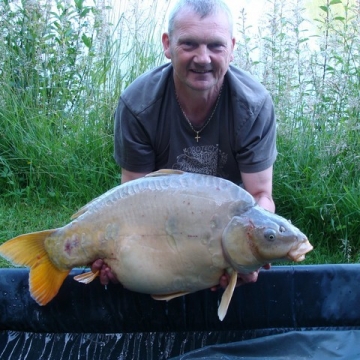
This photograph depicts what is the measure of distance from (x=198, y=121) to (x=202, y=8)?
1.09 feet

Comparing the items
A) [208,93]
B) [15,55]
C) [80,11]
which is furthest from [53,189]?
[208,93]

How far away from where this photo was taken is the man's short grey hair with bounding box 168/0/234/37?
1.74 meters

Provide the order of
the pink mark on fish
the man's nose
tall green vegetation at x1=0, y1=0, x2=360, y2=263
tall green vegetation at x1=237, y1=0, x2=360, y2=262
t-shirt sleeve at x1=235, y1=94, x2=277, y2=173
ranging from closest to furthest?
the pink mark on fish, the man's nose, t-shirt sleeve at x1=235, y1=94, x2=277, y2=173, tall green vegetation at x1=237, y1=0, x2=360, y2=262, tall green vegetation at x1=0, y1=0, x2=360, y2=263

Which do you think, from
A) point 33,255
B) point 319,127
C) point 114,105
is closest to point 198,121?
point 33,255

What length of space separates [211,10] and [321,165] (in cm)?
90

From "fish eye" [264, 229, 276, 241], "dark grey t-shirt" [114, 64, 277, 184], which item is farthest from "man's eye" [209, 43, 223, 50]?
"fish eye" [264, 229, 276, 241]

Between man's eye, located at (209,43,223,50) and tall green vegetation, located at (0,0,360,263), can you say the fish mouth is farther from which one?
tall green vegetation, located at (0,0,360,263)

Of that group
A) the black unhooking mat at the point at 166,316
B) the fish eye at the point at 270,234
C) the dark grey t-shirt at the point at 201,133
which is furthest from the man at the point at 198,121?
the fish eye at the point at 270,234

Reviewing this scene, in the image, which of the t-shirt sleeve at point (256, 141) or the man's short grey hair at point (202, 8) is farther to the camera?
the t-shirt sleeve at point (256, 141)

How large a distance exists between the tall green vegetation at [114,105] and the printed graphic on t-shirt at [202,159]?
1.68 ft

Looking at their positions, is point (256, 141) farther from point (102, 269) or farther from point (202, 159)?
point (102, 269)

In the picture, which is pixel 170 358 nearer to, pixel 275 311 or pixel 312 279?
pixel 275 311

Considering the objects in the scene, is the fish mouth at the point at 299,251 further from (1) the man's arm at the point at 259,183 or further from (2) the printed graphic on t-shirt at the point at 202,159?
(2) the printed graphic on t-shirt at the point at 202,159

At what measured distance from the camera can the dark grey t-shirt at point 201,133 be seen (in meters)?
1.86
